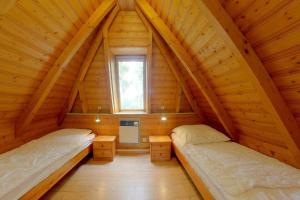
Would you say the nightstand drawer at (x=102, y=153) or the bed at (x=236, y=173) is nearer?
the bed at (x=236, y=173)

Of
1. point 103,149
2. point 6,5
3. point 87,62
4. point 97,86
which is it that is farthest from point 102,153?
point 6,5

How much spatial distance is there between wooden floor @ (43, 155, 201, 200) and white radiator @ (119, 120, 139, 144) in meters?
0.57

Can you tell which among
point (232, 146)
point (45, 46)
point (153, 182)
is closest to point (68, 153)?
point (153, 182)

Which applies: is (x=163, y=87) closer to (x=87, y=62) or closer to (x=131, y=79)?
(x=131, y=79)

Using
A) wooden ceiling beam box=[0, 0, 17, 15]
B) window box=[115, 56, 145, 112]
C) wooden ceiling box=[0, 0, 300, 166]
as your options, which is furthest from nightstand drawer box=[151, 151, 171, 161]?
wooden ceiling beam box=[0, 0, 17, 15]

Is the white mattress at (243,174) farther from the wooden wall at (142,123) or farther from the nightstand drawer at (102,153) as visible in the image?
the nightstand drawer at (102,153)

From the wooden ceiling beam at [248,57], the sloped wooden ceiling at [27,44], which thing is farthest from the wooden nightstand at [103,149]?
the wooden ceiling beam at [248,57]

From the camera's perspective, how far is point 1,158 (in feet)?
6.80

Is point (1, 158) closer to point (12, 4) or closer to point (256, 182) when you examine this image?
point (12, 4)

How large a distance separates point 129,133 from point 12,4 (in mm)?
2939

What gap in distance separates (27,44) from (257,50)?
2.58m

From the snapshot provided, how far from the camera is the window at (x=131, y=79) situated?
3.55 m

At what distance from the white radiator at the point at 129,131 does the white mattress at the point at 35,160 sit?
2.57ft

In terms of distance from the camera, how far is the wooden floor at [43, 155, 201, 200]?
2137mm
